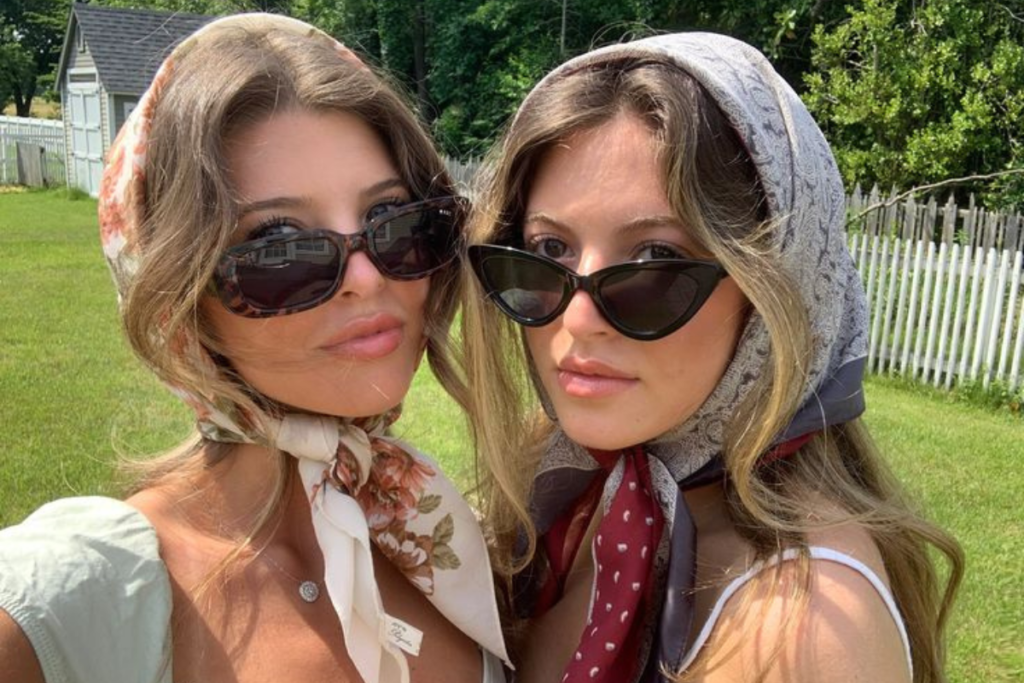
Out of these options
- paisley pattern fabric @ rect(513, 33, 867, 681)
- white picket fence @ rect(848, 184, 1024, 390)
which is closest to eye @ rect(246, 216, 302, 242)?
paisley pattern fabric @ rect(513, 33, 867, 681)

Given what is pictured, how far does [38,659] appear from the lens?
1230 mm

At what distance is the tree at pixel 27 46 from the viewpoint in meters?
43.7

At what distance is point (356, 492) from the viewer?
1662 millimetres

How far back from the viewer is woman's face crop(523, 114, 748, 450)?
1.46 m

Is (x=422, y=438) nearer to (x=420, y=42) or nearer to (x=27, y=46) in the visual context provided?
(x=420, y=42)

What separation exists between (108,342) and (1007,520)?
6609 millimetres

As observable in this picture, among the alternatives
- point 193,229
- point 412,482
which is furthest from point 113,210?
point 412,482

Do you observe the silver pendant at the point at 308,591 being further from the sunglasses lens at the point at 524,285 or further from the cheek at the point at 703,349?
the cheek at the point at 703,349

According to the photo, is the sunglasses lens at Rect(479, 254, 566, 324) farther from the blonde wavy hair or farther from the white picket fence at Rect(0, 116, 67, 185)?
the white picket fence at Rect(0, 116, 67, 185)

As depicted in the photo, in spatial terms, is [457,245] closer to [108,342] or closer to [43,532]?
[43,532]

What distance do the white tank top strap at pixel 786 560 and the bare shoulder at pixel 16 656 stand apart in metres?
0.89

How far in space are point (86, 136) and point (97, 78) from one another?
1675 millimetres

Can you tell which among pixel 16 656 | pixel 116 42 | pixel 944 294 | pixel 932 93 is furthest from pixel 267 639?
pixel 116 42

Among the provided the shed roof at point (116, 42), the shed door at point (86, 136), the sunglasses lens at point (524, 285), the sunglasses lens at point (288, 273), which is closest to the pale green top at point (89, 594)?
the sunglasses lens at point (288, 273)
